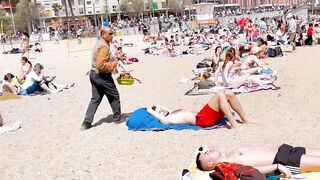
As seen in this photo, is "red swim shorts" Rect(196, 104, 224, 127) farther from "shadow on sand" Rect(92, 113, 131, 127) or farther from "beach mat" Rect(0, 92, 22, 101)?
"beach mat" Rect(0, 92, 22, 101)

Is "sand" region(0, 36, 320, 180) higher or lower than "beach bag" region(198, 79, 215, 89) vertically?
lower

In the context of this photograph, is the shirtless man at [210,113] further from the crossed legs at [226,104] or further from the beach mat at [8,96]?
the beach mat at [8,96]

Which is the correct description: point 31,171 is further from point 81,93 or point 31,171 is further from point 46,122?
point 81,93

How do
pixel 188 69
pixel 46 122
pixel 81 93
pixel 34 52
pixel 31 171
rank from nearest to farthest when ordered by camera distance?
1. pixel 31 171
2. pixel 46 122
3. pixel 81 93
4. pixel 188 69
5. pixel 34 52

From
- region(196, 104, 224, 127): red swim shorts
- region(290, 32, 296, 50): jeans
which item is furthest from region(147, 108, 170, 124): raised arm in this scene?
region(290, 32, 296, 50): jeans

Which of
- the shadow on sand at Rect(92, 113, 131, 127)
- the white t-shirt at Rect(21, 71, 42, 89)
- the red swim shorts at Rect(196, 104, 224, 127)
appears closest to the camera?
the red swim shorts at Rect(196, 104, 224, 127)

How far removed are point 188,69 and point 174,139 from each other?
8.64 metres

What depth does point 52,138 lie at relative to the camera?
6.84 metres

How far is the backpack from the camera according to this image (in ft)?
12.0

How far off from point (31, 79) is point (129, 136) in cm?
555

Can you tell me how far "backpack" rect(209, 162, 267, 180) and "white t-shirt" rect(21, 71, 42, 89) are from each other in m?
7.83

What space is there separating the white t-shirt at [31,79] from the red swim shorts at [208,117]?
5.76m

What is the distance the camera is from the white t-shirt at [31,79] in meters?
11.0

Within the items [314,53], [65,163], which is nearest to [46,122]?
[65,163]
